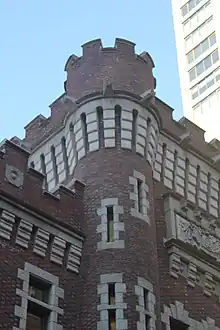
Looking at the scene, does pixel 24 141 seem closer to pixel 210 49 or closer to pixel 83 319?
pixel 83 319

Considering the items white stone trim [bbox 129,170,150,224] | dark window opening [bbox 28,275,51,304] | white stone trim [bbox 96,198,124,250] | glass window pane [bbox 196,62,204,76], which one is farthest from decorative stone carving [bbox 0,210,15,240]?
glass window pane [bbox 196,62,204,76]

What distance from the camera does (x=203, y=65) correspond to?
2384 inches

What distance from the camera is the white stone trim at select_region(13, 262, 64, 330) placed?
73.8 feet

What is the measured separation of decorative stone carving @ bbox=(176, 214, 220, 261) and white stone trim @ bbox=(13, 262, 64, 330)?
5632mm

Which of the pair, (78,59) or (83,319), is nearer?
(83,319)

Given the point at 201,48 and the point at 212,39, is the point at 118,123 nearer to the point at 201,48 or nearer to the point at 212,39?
the point at 212,39

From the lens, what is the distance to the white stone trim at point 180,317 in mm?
25531

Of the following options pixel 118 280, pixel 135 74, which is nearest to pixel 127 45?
pixel 135 74

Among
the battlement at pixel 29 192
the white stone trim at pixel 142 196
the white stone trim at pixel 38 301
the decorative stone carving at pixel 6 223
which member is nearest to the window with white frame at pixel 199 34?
the white stone trim at pixel 142 196

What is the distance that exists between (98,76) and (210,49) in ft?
106

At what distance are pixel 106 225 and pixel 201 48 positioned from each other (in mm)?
37850

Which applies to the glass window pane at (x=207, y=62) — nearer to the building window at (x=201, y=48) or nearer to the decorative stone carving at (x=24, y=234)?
the building window at (x=201, y=48)

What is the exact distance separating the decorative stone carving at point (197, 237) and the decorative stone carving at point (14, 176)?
620cm

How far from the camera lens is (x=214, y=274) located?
93.2 feet
